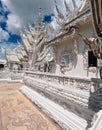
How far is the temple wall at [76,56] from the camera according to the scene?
35.7 ft

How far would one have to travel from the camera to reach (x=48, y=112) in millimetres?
7695

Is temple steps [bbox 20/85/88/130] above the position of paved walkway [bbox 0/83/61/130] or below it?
above

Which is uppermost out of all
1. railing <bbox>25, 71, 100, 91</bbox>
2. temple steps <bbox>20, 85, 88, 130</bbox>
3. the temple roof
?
the temple roof

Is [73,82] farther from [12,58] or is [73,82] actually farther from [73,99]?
[12,58]

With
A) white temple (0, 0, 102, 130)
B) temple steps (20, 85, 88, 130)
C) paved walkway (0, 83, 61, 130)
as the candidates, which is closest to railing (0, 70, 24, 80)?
white temple (0, 0, 102, 130)

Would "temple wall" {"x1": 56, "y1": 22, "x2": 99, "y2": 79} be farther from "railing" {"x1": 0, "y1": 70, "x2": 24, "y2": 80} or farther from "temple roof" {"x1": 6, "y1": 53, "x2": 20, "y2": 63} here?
"temple roof" {"x1": 6, "y1": 53, "x2": 20, "y2": 63}

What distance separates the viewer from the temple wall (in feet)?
35.7

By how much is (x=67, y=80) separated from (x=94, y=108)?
7.91ft

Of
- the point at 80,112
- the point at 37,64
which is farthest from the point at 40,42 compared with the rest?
the point at 80,112

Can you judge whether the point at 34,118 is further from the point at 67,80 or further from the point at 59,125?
the point at 67,80

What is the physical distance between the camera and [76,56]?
12094mm

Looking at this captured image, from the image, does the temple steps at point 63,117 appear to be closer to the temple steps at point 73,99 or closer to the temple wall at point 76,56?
the temple steps at point 73,99

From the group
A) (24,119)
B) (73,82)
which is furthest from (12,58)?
(73,82)

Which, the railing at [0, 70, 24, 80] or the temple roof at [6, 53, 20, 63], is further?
the temple roof at [6, 53, 20, 63]
